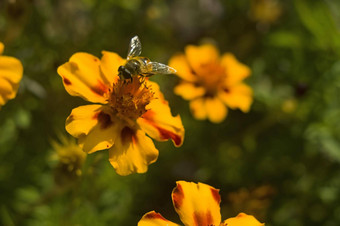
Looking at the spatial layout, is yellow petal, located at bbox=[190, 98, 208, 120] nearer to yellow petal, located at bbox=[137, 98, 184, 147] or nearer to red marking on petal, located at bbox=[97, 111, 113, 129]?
yellow petal, located at bbox=[137, 98, 184, 147]

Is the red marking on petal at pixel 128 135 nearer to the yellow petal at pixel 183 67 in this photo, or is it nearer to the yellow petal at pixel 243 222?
the yellow petal at pixel 243 222

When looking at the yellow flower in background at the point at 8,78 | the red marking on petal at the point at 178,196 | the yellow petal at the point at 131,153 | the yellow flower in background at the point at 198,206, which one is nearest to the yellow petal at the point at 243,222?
the yellow flower in background at the point at 198,206

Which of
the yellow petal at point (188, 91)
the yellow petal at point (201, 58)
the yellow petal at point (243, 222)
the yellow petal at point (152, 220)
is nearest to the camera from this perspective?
the yellow petal at point (152, 220)

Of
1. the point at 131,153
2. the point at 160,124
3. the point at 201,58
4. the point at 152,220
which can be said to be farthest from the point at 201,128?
the point at 152,220

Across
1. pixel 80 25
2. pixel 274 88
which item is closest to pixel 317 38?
pixel 274 88

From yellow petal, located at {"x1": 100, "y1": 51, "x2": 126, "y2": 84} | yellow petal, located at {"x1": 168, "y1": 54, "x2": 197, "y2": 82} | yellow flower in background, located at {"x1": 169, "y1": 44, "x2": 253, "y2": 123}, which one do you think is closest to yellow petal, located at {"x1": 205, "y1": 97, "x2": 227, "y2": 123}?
yellow flower in background, located at {"x1": 169, "y1": 44, "x2": 253, "y2": 123}
